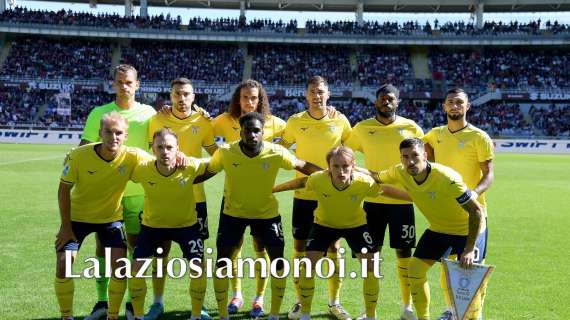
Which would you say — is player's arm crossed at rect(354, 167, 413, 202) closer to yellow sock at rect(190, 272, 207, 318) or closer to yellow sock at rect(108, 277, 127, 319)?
yellow sock at rect(190, 272, 207, 318)

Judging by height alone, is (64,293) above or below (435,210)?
below

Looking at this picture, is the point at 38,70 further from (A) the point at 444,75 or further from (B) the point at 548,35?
(B) the point at 548,35

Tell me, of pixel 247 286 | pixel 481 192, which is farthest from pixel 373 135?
pixel 247 286

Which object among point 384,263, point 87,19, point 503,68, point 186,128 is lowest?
point 384,263

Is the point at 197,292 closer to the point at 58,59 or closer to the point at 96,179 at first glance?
the point at 96,179

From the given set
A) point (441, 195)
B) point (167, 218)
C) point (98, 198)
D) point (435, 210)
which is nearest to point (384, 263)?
point (435, 210)

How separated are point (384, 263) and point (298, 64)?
3890 cm

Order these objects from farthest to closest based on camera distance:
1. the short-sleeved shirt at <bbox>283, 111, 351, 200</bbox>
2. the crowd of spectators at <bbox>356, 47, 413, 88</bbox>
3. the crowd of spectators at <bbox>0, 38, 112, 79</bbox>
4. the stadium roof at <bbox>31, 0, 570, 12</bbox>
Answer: the stadium roof at <bbox>31, 0, 570, 12</bbox> → the crowd of spectators at <bbox>356, 47, 413, 88</bbox> → the crowd of spectators at <bbox>0, 38, 112, 79</bbox> → the short-sleeved shirt at <bbox>283, 111, 351, 200</bbox>

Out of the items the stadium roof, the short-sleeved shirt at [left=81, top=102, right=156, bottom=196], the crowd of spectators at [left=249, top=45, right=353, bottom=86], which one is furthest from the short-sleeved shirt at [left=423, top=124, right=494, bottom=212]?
the stadium roof

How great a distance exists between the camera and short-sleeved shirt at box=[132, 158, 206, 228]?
481 cm

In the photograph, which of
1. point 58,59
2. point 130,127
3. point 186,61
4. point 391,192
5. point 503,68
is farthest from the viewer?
point 186,61

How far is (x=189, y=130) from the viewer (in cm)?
562

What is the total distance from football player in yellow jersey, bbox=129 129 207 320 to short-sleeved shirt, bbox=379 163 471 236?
1821mm

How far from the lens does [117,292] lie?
4.80 metres
